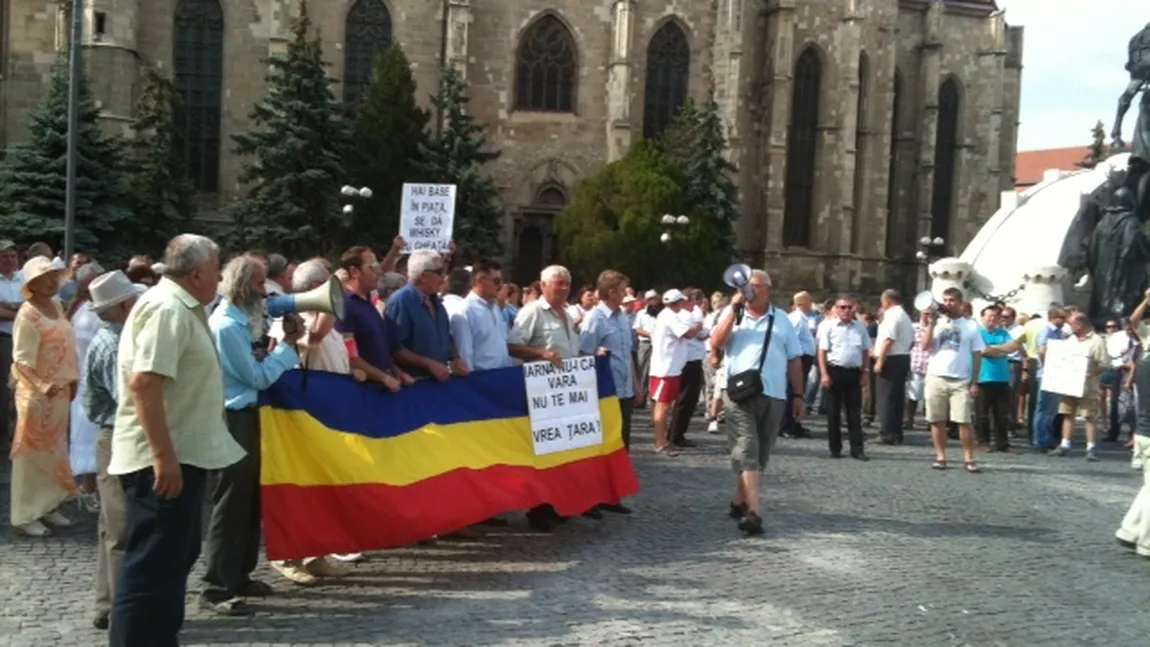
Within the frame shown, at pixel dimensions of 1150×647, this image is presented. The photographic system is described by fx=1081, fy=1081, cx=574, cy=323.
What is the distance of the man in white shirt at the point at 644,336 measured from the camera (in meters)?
17.7

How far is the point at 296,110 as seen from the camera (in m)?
32.3

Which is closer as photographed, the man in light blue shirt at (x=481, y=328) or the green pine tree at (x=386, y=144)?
the man in light blue shirt at (x=481, y=328)

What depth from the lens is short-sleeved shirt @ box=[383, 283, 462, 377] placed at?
319 inches

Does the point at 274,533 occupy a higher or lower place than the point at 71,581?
higher

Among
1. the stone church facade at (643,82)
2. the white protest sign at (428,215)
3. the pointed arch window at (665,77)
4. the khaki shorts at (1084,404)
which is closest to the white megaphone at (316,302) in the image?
the white protest sign at (428,215)

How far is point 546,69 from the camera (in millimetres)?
40656

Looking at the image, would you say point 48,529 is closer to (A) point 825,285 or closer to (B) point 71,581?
(B) point 71,581

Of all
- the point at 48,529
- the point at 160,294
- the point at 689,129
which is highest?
the point at 689,129

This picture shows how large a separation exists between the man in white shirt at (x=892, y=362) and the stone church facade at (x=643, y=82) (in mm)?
25317

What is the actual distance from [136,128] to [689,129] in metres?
18.6

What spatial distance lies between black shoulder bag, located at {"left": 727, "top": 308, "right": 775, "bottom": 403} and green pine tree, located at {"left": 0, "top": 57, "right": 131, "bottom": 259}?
23860 mm

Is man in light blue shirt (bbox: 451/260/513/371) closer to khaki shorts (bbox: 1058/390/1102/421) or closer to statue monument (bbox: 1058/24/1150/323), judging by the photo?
khaki shorts (bbox: 1058/390/1102/421)

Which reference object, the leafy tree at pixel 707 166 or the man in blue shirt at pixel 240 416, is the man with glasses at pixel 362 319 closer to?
the man in blue shirt at pixel 240 416

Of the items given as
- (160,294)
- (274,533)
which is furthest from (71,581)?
(160,294)
